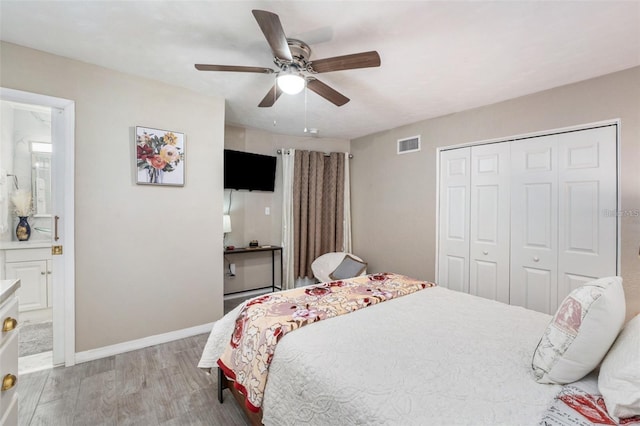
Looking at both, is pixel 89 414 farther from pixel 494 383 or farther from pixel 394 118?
pixel 394 118

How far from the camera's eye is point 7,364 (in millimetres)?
1117

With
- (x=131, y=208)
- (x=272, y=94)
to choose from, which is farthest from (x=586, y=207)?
(x=131, y=208)

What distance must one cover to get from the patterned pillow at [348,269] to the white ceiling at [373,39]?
2275 millimetres

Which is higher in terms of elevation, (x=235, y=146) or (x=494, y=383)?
(x=235, y=146)

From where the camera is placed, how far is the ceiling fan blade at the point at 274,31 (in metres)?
1.36

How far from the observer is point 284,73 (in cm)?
195

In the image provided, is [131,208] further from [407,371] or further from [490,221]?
[490,221]

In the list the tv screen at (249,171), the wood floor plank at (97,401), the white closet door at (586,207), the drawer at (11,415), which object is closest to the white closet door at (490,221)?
the white closet door at (586,207)

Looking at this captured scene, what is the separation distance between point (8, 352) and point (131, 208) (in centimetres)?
165

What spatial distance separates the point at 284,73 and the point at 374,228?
2.89 m

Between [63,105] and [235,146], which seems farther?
[235,146]

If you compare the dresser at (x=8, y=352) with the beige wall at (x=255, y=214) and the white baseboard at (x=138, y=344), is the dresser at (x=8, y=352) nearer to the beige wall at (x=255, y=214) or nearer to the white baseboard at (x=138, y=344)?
the white baseboard at (x=138, y=344)

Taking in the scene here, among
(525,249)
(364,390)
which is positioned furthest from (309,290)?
(525,249)

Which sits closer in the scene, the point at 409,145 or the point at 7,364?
the point at 7,364
